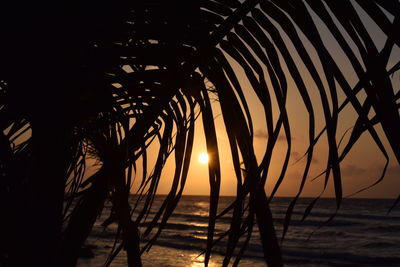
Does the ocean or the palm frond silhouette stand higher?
the palm frond silhouette

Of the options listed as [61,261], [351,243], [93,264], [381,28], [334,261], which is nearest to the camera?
[381,28]

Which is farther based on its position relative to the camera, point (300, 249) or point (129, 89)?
point (300, 249)

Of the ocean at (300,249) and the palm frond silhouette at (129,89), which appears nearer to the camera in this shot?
the palm frond silhouette at (129,89)

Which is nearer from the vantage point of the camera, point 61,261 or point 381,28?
point 381,28

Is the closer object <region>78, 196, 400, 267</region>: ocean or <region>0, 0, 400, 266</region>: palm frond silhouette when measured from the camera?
<region>0, 0, 400, 266</region>: palm frond silhouette

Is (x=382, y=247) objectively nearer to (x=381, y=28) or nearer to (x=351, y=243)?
(x=351, y=243)

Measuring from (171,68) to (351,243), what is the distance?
70.7ft

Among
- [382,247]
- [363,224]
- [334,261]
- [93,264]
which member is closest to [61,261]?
[93,264]

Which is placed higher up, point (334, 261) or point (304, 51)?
point (304, 51)

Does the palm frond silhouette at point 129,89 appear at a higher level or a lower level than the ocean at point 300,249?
higher

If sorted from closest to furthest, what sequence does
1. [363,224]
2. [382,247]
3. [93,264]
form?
[93,264]
[382,247]
[363,224]

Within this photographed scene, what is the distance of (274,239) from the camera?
2.33 ft

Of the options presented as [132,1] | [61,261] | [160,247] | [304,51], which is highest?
[132,1]

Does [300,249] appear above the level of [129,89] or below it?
below
